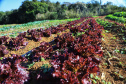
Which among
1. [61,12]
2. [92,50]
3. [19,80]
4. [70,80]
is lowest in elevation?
[19,80]

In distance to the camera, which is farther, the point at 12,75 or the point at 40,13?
the point at 40,13

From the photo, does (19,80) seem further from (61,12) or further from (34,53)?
(61,12)

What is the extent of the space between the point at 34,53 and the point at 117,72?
115 inches

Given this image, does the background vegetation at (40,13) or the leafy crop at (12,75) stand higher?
the background vegetation at (40,13)

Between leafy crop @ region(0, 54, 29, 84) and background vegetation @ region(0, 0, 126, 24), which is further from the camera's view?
background vegetation @ region(0, 0, 126, 24)

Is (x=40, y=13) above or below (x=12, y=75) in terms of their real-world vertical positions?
above

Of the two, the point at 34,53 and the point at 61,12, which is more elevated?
the point at 61,12

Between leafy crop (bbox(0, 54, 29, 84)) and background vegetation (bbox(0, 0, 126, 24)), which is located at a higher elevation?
background vegetation (bbox(0, 0, 126, 24))

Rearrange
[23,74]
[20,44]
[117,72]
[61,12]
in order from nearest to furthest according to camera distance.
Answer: [23,74] < [117,72] < [20,44] < [61,12]

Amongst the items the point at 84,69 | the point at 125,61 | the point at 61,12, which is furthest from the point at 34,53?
the point at 61,12

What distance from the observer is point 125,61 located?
3.26 meters

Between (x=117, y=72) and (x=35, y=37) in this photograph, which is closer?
(x=117, y=72)

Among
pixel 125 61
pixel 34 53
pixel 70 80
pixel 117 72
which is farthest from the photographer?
pixel 34 53

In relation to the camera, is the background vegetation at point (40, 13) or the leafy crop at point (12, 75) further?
the background vegetation at point (40, 13)
